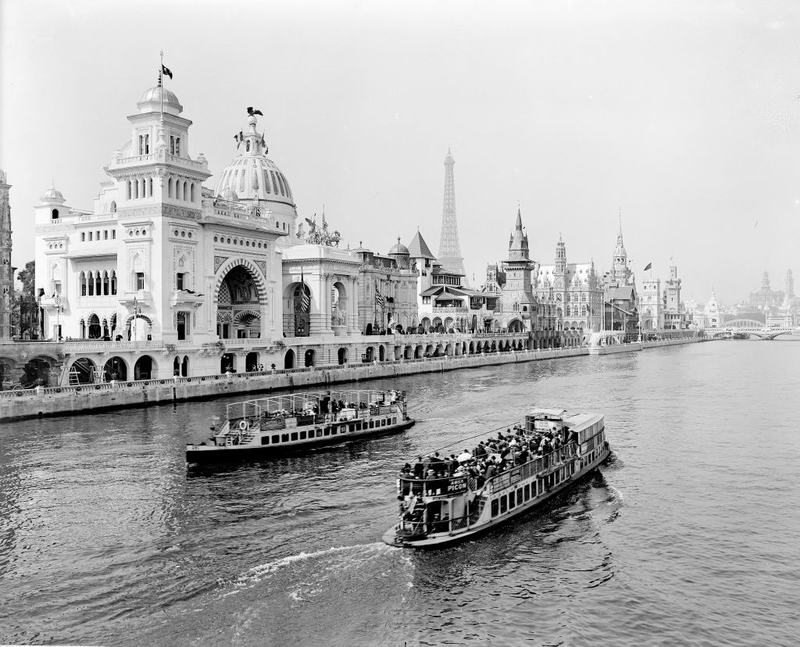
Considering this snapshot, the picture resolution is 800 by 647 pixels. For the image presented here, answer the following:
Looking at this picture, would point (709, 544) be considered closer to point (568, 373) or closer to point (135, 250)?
point (135, 250)

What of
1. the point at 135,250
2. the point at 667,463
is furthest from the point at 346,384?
the point at 667,463

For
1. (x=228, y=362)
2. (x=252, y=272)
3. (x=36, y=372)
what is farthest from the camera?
(x=252, y=272)

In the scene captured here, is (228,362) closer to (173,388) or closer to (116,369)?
(116,369)

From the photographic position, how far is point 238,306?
301 ft

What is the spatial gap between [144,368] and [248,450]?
109 ft

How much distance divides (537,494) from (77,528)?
20538mm

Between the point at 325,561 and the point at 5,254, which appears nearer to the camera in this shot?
the point at 325,561

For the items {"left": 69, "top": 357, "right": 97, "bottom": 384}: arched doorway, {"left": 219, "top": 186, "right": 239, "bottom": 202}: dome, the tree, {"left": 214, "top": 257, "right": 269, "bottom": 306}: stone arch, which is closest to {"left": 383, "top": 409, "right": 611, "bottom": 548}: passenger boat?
{"left": 69, "top": 357, "right": 97, "bottom": 384}: arched doorway

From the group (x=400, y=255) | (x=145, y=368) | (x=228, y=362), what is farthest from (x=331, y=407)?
(x=400, y=255)

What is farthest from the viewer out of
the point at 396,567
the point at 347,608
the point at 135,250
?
the point at 135,250

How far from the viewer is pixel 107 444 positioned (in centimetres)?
4956

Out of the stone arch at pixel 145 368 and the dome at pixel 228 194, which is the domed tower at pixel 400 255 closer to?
the dome at pixel 228 194

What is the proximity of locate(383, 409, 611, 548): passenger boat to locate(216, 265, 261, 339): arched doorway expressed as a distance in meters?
54.6

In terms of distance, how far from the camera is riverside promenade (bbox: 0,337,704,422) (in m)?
58.8
